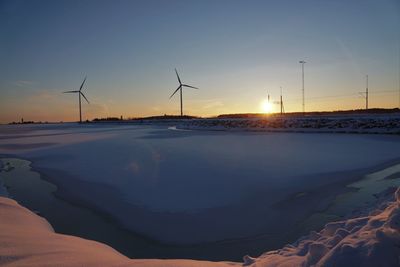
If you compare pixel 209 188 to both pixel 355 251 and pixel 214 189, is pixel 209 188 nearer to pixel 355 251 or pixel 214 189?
pixel 214 189

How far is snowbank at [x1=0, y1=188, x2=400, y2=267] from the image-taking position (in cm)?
303

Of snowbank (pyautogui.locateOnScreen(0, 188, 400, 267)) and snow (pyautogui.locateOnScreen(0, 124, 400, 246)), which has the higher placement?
snowbank (pyautogui.locateOnScreen(0, 188, 400, 267))

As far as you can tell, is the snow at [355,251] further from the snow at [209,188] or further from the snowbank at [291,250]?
the snow at [209,188]

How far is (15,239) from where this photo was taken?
13.5 feet

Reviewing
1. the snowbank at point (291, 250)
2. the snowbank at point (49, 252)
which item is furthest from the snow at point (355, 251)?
the snowbank at point (49, 252)

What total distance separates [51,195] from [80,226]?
320cm

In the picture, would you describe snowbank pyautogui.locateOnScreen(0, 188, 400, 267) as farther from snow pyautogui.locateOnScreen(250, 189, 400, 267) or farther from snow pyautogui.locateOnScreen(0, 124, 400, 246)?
snow pyautogui.locateOnScreen(0, 124, 400, 246)

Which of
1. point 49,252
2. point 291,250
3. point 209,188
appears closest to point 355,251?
point 291,250

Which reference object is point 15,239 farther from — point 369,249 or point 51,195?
point 51,195

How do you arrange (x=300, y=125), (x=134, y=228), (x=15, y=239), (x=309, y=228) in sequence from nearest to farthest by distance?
(x=15, y=239)
(x=309, y=228)
(x=134, y=228)
(x=300, y=125)

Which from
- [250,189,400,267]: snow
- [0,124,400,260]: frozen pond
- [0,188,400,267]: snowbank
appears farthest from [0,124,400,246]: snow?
[250,189,400,267]: snow

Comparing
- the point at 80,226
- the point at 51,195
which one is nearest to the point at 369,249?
the point at 80,226

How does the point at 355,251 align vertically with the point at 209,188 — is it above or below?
above

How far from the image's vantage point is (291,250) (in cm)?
412
